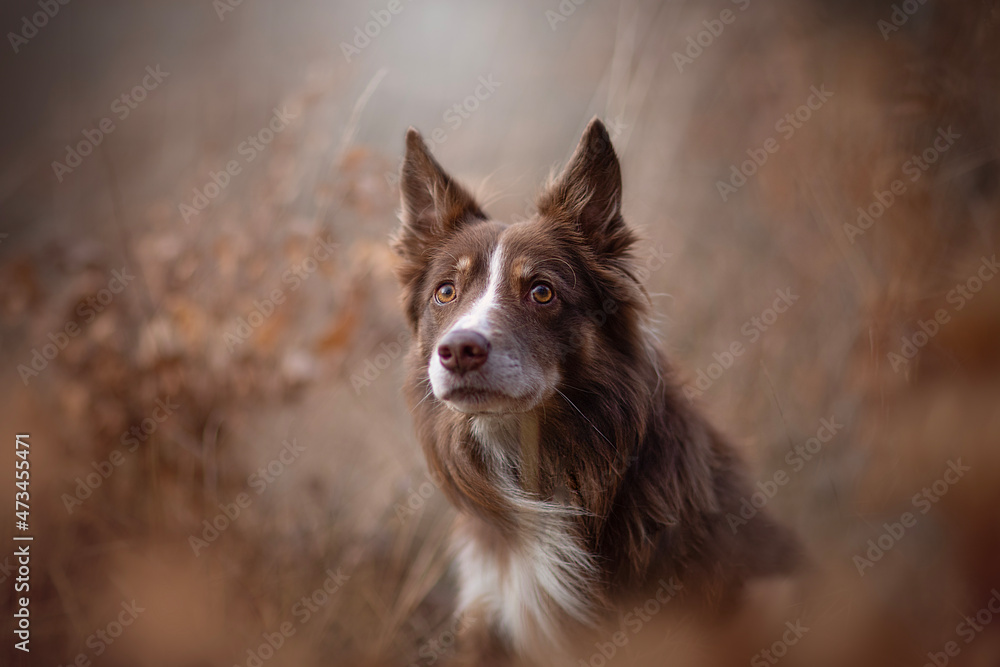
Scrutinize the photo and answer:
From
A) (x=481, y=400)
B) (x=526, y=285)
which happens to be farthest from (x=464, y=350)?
(x=526, y=285)

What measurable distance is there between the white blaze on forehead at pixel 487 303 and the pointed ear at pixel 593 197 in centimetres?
36

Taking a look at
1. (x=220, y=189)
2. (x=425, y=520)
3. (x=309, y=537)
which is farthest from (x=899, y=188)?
(x=220, y=189)

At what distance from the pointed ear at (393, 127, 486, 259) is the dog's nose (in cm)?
94

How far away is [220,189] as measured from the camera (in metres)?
4.46

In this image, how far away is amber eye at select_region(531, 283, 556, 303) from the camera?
2775 mm

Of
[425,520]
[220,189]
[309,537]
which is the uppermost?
[220,189]

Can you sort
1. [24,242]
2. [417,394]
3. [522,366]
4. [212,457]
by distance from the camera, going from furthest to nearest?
[24,242] < [212,457] < [417,394] < [522,366]

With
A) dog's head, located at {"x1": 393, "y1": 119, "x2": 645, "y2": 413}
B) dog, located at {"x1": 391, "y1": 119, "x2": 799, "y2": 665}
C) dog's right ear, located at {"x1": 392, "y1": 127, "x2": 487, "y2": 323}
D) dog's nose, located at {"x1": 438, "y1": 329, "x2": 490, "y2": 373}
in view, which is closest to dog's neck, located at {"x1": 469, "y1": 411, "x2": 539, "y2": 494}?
dog, located at {"x1": 391, "y1": 119, "x2": 799, "y2": 665}

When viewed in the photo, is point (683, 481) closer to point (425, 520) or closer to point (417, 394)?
point (417, 394)

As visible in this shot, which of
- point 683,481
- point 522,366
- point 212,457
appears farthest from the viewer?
point 212,457

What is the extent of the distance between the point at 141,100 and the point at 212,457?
10.9ft

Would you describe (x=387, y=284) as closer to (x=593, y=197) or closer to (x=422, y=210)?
(x=422, y=210)

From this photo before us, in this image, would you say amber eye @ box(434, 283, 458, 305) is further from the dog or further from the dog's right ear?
the dog's right ear

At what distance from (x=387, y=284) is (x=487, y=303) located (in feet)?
5.89
